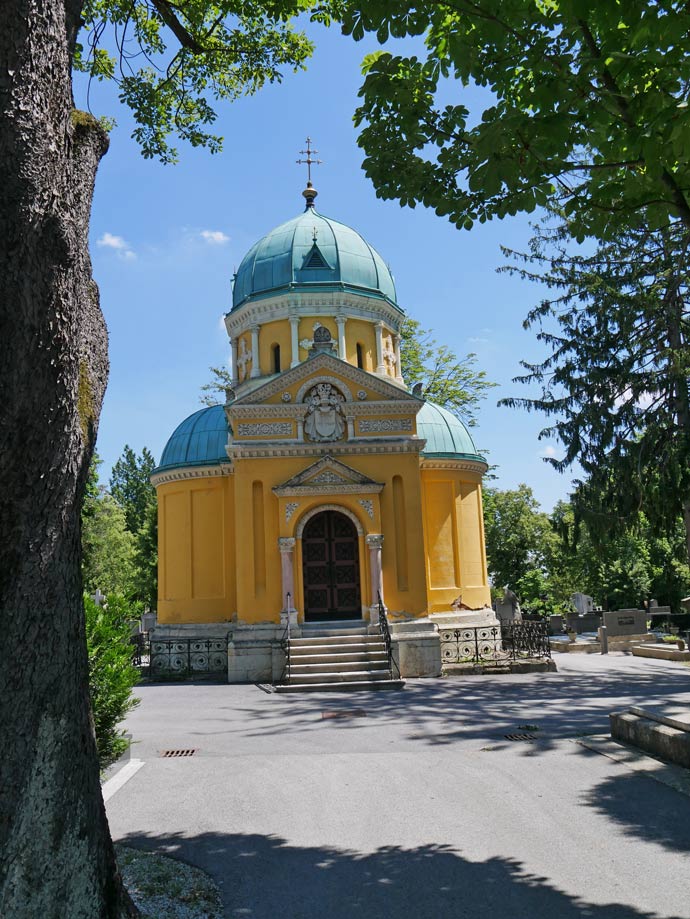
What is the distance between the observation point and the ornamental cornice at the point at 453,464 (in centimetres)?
2350

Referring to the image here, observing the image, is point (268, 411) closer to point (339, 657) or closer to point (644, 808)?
point (339, 657)

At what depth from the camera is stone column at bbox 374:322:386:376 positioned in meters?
24.1

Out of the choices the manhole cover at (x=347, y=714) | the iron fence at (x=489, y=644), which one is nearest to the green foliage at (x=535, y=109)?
the manhole cover at (x=347, y=714)

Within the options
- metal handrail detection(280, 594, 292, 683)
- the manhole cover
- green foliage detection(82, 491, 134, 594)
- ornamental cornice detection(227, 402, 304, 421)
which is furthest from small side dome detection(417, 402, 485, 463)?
green foliage detection(82, 491, 134, 594)

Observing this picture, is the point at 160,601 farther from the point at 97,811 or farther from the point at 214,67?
the point at 97,811

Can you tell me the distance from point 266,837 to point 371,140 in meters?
6.49

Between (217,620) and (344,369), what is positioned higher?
(344,369)

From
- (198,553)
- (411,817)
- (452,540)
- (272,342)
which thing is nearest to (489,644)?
(452,540)

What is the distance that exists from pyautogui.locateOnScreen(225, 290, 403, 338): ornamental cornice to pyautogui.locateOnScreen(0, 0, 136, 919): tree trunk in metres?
19.6

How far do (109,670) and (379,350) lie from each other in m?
17.4

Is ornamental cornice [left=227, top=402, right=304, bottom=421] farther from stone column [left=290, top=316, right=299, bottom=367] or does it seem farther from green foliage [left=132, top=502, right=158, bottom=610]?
green foliage [left=132, top=502, right=158, bottom=610]

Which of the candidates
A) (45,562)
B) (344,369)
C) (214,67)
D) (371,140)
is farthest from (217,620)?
(45,562)

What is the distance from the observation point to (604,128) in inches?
246

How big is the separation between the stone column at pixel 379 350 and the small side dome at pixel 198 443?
5204 mm
